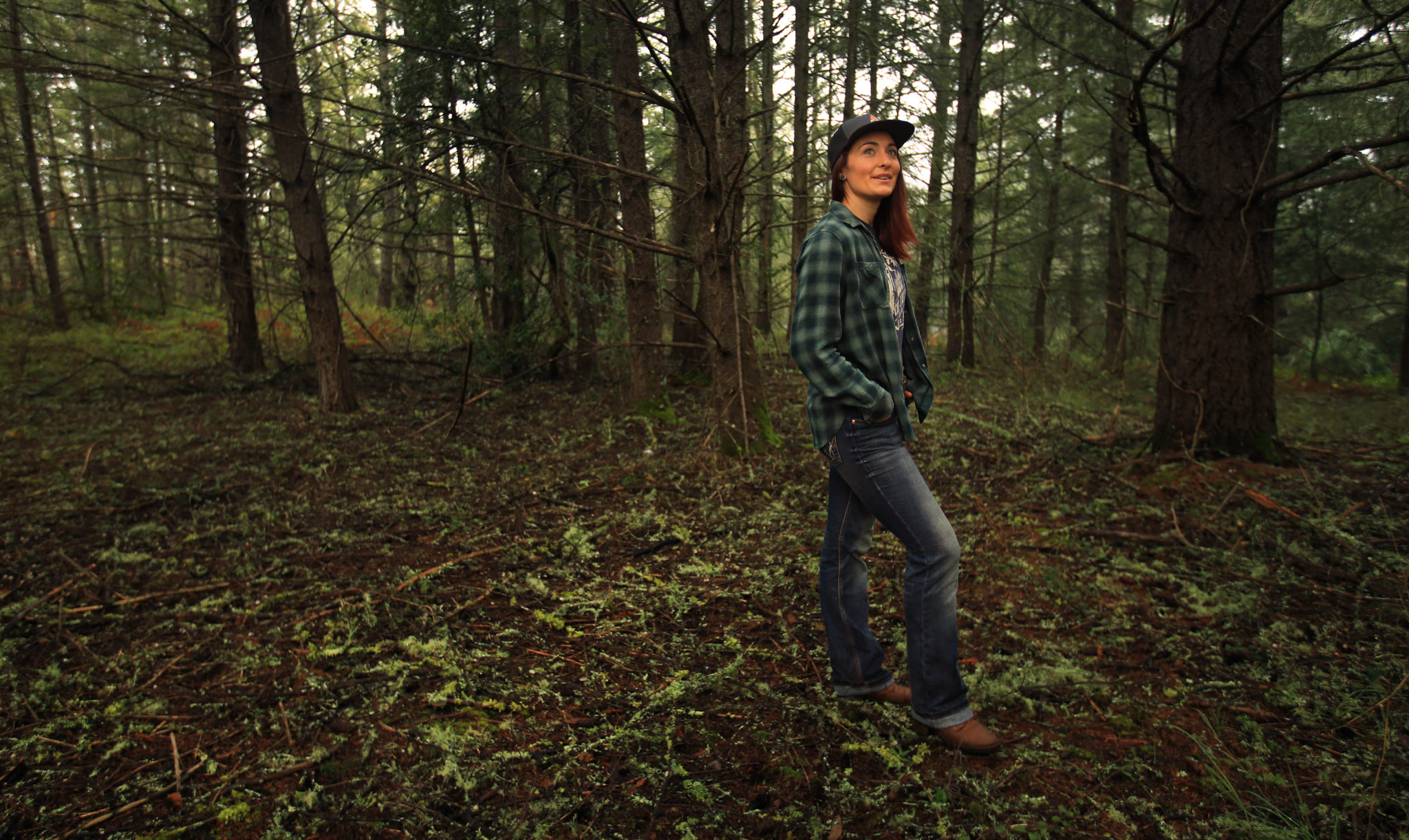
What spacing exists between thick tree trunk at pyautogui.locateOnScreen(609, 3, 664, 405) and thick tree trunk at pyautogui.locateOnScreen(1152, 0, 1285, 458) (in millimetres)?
4604

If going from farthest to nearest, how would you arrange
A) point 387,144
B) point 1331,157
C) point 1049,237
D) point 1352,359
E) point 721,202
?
point 1049,237
point 1352,359
point 387,144
point 721,202
point 1331,157

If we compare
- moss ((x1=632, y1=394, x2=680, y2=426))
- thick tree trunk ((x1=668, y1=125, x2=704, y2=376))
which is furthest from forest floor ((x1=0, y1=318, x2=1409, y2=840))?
thick tree trunk ((x1=668, y1=125, x2=704, y2=376))

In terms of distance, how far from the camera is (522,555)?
464 cm

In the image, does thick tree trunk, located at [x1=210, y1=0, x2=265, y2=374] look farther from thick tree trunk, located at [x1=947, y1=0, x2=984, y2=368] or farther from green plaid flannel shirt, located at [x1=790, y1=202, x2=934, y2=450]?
thick tree trunk, located at [x1=947, y1=0, x2=984, y2=368]

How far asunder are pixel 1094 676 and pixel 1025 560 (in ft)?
4.24

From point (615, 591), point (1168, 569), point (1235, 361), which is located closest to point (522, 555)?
point (615, 591)

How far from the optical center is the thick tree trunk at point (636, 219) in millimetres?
7945

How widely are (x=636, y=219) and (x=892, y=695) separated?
6.26 m

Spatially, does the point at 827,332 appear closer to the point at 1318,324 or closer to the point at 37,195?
the point at 1318,324

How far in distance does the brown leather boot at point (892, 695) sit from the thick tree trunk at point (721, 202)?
3.19 m

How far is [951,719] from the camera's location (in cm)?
269

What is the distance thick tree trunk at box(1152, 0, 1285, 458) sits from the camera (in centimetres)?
505

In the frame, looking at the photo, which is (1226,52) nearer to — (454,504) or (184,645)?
(454,504)

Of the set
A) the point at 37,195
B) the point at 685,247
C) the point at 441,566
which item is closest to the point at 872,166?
the point at 441,566
